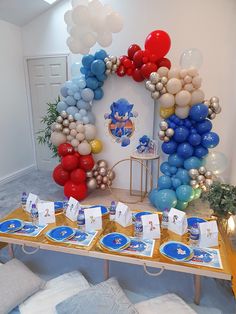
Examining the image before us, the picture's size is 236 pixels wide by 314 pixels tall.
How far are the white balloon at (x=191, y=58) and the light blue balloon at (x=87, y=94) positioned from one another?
1.16 metres

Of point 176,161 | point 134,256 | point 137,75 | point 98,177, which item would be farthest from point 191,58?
point 134,256

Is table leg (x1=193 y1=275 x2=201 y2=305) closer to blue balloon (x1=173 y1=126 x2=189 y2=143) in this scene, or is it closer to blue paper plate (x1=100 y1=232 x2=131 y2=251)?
blue paper plate (x1=100 y1=232 x2=131 y2=251)

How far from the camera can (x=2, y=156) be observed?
381cm

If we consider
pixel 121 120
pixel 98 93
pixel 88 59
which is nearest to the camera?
pixel 88 59

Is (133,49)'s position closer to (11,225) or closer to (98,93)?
(98,93)

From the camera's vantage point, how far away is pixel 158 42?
2664 millimetres

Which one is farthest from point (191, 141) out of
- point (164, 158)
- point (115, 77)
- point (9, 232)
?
point (9, 232)

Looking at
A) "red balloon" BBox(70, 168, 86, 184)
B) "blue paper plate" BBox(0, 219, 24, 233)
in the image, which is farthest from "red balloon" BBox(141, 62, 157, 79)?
"blue paper plate" BBox(0, 219, 24, 233)

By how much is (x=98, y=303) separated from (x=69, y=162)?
1935 mm

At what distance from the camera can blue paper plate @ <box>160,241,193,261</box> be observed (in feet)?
4.55

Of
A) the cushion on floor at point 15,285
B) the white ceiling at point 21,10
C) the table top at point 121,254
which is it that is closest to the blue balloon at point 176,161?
the table top at point 121,254

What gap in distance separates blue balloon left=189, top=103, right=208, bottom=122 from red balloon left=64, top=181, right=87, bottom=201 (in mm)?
1611

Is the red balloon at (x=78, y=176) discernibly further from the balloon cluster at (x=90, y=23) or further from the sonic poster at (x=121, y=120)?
the balloon cluster at (x=90, y=23)

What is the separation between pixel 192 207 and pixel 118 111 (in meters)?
1.61
